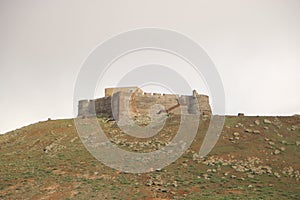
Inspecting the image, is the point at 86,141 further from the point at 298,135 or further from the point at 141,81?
the point at 298,135

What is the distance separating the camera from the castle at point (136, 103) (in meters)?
41.6

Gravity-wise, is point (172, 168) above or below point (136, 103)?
below

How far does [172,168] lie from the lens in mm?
28281

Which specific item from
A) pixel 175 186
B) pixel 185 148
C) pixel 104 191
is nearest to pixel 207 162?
pixel 185 148

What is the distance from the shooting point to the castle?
41594 millimetres

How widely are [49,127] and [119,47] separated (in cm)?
1635

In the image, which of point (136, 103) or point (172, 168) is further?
point (136, 103)

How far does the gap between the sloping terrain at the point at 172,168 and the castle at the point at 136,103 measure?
3.67 metres

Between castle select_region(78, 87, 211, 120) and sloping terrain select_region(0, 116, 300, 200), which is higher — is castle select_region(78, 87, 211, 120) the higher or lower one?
the higher one

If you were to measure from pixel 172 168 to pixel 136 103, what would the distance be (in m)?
15.2

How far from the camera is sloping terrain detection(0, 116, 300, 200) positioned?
24219 mm

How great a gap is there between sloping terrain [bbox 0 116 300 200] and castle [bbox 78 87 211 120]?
3670 millimetres

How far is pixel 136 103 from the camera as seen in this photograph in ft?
139

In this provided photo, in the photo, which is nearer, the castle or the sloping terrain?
the sloping terrain
